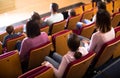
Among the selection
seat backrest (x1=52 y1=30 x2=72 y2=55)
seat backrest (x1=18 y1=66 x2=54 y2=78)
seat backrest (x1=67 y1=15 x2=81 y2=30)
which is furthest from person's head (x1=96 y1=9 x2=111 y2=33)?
seat backrest (x1=67 y1=15 x2=81 y2=30)

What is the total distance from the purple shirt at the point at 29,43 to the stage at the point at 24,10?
3.02 meters

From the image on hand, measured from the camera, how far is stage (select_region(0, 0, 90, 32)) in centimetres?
623

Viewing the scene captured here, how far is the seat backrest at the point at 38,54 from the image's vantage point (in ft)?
8.66

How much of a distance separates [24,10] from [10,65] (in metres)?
4.51

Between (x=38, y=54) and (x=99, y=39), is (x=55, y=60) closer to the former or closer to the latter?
(x=38, y=54)

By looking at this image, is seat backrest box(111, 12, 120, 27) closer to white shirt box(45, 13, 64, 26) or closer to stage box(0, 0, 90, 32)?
white shirt box(45, 13, 64, 26)

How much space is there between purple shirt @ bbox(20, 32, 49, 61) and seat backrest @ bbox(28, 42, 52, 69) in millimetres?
135

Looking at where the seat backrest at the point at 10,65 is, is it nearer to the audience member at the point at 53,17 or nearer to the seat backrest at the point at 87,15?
the audience member at the point at 53,17

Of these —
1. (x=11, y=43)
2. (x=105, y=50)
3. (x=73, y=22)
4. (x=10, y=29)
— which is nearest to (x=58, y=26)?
(x=73, y=22)

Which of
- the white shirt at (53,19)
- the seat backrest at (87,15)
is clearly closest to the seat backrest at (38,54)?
the white shirt at (53,19)

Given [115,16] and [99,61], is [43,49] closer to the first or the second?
[99,61]

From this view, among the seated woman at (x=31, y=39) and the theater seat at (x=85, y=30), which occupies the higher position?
the seated woman at (x=31, y=39)

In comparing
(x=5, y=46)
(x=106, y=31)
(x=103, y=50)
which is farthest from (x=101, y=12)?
(x=5, y=46)

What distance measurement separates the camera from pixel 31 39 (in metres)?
2.89
